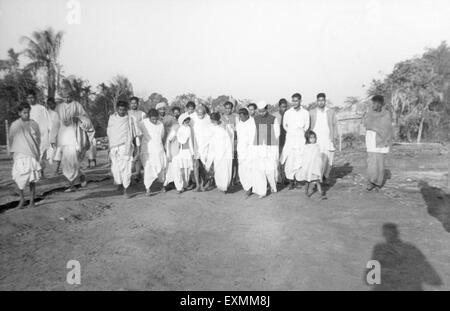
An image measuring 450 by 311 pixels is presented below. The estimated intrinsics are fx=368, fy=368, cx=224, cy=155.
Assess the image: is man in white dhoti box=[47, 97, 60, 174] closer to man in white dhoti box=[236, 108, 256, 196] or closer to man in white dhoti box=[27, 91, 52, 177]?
man in white dhoti box=[27, 91, 52, 177]

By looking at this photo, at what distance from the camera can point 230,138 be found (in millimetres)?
8531

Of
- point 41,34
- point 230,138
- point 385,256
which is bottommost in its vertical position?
point 385,256

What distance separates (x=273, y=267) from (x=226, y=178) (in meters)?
4.28

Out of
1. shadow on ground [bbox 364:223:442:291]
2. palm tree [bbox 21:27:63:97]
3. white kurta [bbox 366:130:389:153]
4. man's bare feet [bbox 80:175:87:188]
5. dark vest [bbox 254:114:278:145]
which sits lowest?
shadow on ground [bbox 364:223:442:291]

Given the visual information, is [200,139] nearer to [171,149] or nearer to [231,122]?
[171,149]

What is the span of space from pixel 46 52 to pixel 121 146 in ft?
72.9

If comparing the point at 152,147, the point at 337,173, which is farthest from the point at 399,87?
the point at 152,147

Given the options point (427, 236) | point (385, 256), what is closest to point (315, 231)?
point (385, 256)

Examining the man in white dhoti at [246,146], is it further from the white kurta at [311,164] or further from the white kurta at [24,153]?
the white kurta at [24,153]

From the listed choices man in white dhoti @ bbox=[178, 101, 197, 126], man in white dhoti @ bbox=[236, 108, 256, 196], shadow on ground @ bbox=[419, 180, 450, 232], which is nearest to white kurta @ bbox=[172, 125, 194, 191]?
man in white dhoti @ bbox=[178, 101, 197, 126]

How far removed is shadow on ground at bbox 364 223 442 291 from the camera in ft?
11.5

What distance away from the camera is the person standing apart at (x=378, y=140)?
25.6ft

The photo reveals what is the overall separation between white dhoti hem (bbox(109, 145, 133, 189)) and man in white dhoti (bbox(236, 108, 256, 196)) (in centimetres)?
233
